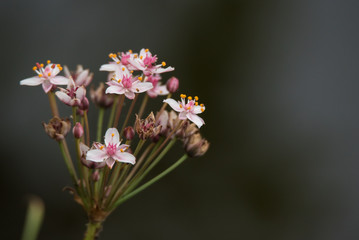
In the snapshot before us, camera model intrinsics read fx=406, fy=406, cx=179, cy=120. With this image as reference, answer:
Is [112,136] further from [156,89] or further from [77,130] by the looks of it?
[156,89]

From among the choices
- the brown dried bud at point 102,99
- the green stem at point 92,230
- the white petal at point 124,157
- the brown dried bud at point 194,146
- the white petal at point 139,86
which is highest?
the brown dried bud at point 102,99

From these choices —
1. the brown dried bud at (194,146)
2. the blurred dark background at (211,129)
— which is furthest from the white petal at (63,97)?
the blurred dark background at (211,129)

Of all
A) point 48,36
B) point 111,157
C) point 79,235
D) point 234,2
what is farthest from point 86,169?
point 234,2

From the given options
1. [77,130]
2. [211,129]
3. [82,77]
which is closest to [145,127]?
[77,130]

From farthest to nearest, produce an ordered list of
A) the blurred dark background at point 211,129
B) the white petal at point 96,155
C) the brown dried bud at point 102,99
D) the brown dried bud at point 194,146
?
the blurred dark background at point 211,129
the brown dried bud at point 102,99
the brown dried bud at point 194,146
the white petal at point 96,155

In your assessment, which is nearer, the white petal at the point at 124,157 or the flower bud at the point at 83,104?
the white petal at the point at 124,157

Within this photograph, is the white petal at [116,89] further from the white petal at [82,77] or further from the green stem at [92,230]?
the green stem at [92,230]

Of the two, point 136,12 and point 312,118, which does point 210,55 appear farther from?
point 312,118
